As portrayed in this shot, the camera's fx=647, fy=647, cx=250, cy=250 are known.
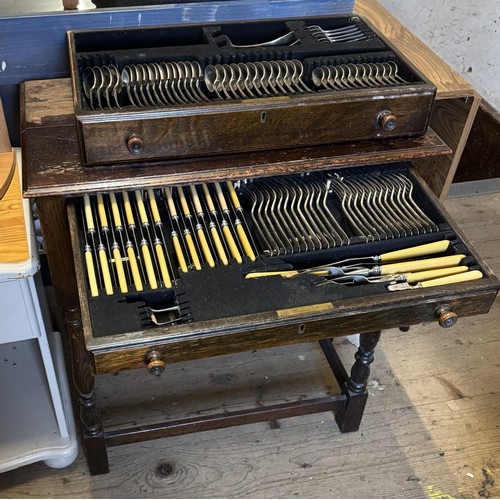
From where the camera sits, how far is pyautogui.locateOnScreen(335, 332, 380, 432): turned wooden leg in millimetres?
1623

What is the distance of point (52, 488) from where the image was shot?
172 cm

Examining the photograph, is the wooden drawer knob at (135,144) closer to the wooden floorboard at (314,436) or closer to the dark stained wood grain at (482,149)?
the wooden floorboard at (314,436)

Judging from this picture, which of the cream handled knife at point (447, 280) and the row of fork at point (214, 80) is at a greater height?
the row of fork at point (214, 80)

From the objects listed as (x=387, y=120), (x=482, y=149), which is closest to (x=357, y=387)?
(x=387, y=120)

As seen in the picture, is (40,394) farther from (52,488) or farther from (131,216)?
(131,216)

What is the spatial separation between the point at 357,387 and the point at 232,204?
0.64 metres

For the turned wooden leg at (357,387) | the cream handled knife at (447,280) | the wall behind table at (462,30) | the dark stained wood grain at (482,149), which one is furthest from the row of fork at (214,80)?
the dark stained wood grain at (482,149)

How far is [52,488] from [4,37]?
1155 mm

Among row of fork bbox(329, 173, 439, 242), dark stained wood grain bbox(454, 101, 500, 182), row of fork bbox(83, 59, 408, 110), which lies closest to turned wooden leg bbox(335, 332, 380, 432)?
row of fork bbox(329, 173, 439, 242)

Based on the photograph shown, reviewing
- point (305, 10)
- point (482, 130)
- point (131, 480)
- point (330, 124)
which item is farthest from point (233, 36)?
point (482, 130)

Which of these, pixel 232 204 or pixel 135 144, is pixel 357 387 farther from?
pixel 135 144

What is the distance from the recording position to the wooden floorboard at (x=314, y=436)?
1.75 metres

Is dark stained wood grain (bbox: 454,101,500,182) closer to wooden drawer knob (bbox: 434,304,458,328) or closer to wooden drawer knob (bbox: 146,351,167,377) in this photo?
wooden drawer knob (bbox: 434,304,458,328)

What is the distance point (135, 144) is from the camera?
1.29 metres
